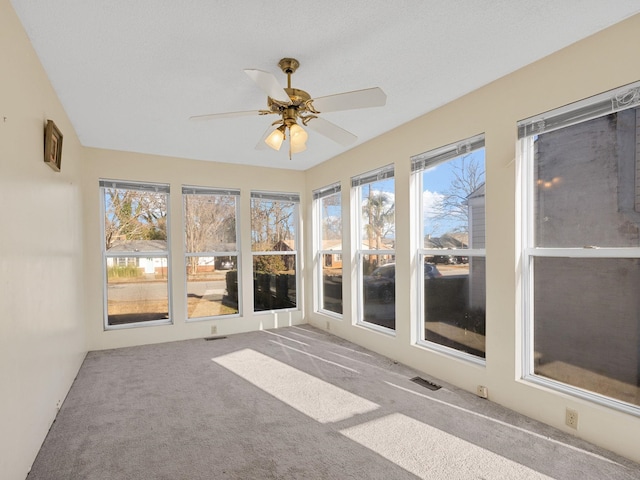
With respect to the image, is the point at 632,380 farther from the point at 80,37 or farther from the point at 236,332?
the point at 236,332

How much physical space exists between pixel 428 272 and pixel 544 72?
74.7 inches

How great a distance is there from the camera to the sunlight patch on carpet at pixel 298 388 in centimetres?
263

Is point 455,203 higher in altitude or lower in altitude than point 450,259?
higher

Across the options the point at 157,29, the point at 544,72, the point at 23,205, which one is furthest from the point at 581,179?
the point at 23,205

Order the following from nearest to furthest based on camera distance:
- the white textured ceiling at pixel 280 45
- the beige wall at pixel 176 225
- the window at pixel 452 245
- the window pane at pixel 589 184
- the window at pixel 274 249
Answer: the white textured ceiling at pixel 280 45
the window pane at pixel 589 184
the window at pixel 452 245
the beige wall at pixel 176 225
the window at pixel 274 249

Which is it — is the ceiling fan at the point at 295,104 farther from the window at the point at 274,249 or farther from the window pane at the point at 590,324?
the window at the point at 274,249

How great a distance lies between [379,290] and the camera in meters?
4.19

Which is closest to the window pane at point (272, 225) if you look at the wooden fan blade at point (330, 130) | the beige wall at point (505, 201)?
the beige wall at point (505, 201)

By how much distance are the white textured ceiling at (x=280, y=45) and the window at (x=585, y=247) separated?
1.81 ft

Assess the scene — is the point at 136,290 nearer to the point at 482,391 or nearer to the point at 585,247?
the point at 482,391

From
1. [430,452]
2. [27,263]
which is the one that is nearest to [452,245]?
[430,452]

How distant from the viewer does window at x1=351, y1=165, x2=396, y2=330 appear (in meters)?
3.94

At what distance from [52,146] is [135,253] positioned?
2198 millimetres

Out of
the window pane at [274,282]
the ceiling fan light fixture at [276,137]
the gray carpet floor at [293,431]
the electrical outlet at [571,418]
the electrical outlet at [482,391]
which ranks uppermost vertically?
the ceiling fan light fixture at [276,137]
